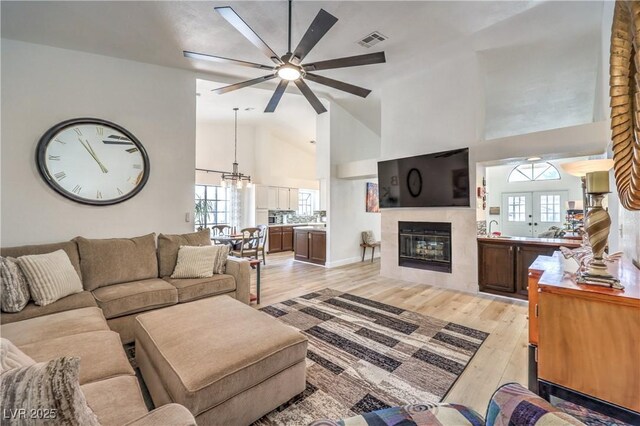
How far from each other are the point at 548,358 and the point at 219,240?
5188mm

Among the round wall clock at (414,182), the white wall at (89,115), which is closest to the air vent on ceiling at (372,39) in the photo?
the round wall clock at (414,182)

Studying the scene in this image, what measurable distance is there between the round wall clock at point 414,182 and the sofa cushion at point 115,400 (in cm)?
427

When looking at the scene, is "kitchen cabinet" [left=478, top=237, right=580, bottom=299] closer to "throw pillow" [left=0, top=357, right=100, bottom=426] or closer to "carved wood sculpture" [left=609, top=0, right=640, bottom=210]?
"carved wood sculpture" [left=609, top=0, right=640, bottom=210]

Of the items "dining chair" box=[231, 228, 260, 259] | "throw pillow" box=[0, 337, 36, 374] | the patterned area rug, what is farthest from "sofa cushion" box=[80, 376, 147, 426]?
"dining chair" box=[231, 228, 260, 259]

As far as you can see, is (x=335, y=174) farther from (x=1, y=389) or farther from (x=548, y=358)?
(x=1, y=389)

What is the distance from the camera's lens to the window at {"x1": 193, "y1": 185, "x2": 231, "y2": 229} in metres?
7.63

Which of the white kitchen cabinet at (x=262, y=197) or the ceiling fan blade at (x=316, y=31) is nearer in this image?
the ceiling fan blade at (x=316, y=31)

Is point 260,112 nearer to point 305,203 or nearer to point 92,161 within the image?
point 305,203

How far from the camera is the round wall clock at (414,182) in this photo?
14.7 feet

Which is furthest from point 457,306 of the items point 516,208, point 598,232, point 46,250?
point 516,208

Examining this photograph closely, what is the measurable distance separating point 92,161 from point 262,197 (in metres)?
5.05

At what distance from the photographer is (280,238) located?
848 cm

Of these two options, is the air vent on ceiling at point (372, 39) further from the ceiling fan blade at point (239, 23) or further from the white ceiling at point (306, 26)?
the ceiling fan blade at point (239, 23)

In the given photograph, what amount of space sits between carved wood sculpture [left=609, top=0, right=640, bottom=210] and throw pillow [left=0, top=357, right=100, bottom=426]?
89.5 inches
